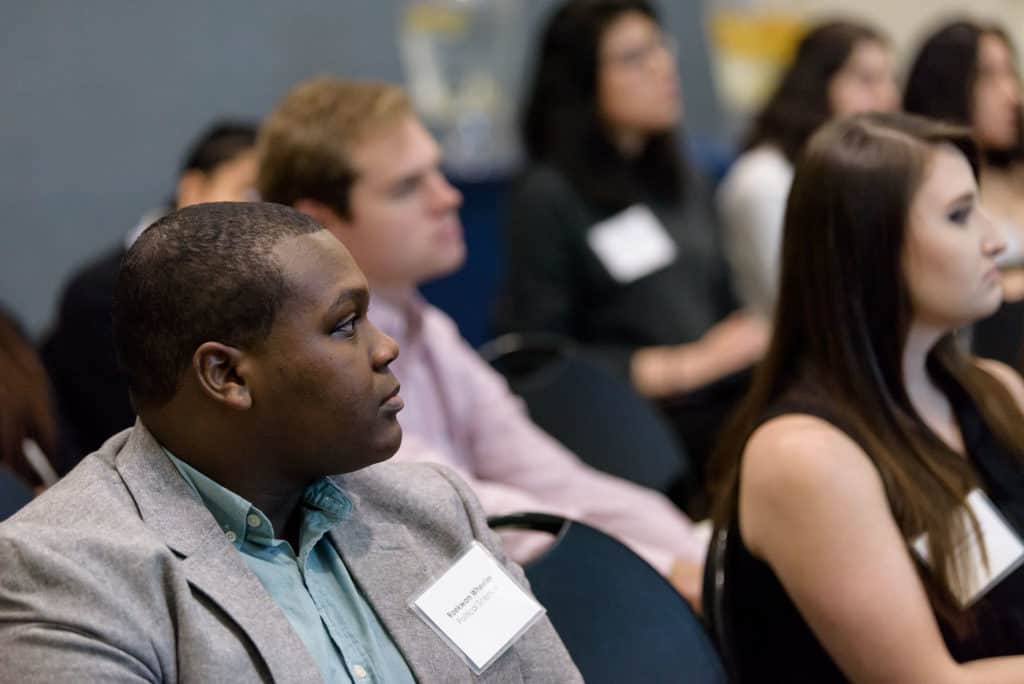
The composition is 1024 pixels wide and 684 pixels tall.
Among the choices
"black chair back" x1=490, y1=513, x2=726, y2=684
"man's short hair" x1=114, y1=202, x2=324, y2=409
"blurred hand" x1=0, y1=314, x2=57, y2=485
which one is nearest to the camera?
"man's short hair" x1=114, y1=202, x2=324, y2=409

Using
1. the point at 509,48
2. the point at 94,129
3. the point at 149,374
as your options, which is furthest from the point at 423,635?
the point at 509,48

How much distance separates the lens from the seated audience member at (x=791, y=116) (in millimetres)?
3959

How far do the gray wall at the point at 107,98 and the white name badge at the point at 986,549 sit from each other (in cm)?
347

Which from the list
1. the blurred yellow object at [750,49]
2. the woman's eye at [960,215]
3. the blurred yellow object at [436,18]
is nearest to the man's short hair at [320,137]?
the woman's eye at [960,215]

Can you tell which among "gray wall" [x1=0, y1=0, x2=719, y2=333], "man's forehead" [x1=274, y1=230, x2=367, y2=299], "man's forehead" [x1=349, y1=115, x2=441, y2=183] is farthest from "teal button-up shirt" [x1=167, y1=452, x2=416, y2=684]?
"gray wall" [x1=0, y1=0, x2=719, y2=333]

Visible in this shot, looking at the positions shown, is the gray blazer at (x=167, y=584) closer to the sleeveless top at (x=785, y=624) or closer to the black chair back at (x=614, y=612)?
the black chair back at (x=614, y=612)

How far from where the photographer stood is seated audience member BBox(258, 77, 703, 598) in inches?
96.8

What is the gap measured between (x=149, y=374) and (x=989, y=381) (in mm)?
1321

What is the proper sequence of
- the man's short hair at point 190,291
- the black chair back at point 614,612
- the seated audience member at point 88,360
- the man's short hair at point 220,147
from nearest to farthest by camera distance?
the man's short hair at point 190,291, the black chair back at point 614,612, the seated audience member at point 88,360, the man's short hair at point 220,147

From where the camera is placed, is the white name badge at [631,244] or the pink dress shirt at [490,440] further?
the white name badge at [631,244]

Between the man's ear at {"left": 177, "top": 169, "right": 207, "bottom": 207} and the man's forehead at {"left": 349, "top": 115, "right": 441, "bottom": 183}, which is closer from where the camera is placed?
the man's forehead at {"left": 349, "top": 115, "right": 441, "bottom": 183}

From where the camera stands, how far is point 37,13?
4.54m

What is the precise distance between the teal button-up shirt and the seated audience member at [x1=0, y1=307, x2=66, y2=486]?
35.3 inches

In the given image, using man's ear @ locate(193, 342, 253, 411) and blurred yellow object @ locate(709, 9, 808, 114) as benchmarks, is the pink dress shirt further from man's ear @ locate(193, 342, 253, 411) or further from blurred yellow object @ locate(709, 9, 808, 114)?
blurred yellow object @ locate(709, 9, 808, 114)
